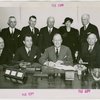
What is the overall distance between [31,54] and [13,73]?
105mm

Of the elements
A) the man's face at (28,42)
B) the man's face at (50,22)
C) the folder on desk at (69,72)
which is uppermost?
the man's face at (50,22)

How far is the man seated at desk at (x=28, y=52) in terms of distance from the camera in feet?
3.08

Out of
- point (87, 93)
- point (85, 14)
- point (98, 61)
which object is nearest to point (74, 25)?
point (85, 14)

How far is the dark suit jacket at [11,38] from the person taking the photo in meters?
0.94

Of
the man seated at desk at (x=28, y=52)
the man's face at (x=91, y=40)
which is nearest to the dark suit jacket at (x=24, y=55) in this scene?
the man seated at desk at (x=28, y=52)

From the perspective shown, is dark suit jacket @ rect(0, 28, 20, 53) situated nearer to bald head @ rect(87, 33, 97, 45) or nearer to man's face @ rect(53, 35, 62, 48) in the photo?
man's face @ rect(53, 35, 62, 48)

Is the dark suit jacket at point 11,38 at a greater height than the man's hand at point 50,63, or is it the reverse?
the dark suit jacket at point 11,38

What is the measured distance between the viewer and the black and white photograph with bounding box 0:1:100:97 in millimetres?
926

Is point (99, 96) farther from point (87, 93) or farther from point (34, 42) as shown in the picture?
point (34, 42)

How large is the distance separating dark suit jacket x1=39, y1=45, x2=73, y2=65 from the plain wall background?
10 cm

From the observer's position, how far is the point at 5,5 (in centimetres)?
95

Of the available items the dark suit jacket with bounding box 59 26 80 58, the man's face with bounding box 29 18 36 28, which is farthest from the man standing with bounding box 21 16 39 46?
the dark suit jacket with bounding box 59 26 80 58

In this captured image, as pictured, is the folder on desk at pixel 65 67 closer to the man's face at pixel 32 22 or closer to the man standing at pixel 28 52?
the man standing at pixel 28 52

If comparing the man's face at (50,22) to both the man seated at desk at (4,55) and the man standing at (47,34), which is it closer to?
the man standing at (47,34)
